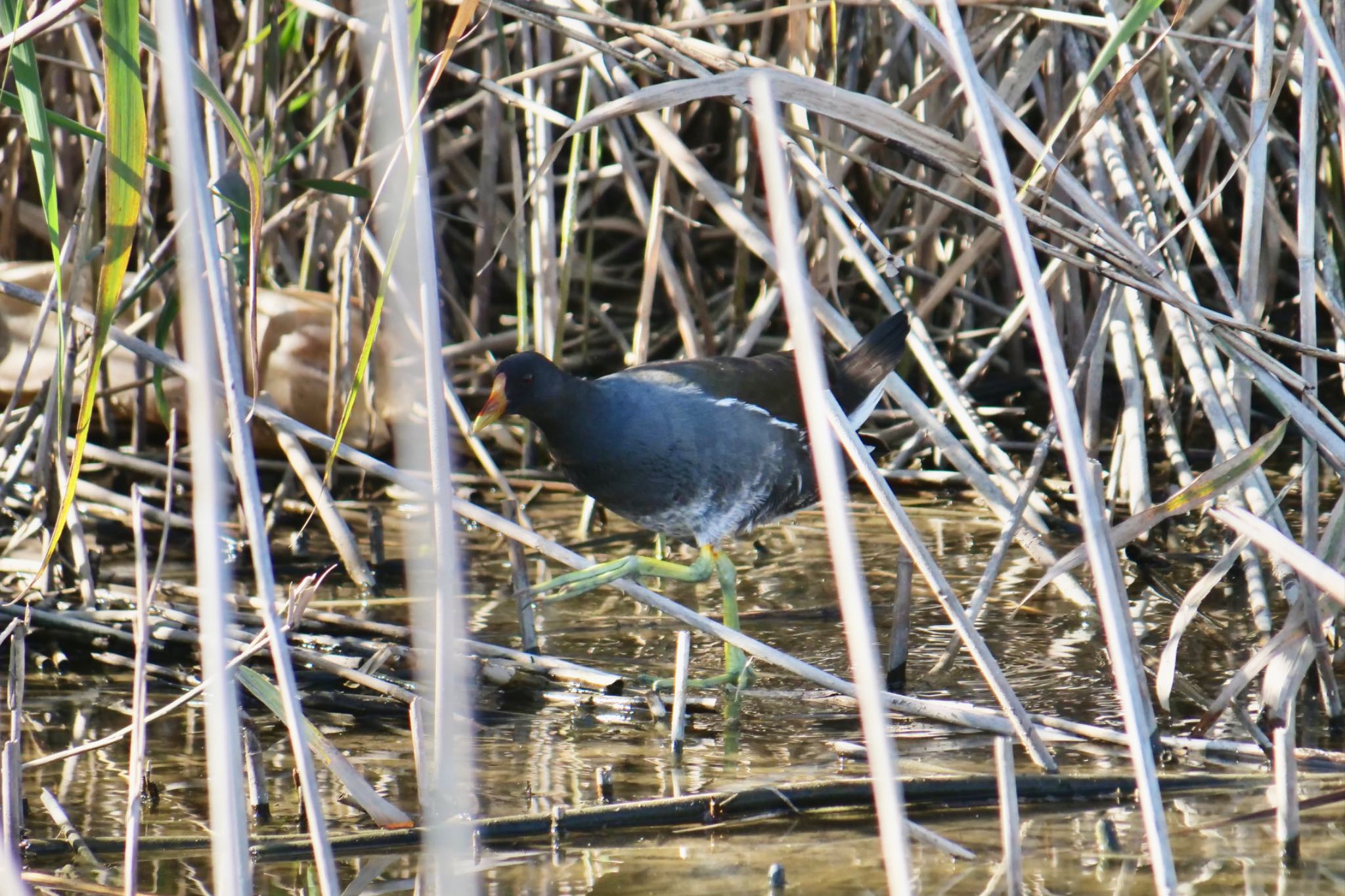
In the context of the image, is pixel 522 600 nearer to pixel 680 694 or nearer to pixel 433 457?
pixel 680 694

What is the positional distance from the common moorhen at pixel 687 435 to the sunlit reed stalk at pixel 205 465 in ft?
4.65

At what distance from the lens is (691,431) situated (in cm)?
278

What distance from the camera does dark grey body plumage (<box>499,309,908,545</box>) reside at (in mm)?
2734

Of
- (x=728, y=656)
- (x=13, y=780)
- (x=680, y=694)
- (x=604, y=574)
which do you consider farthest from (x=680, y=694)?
(x=13, y=780)

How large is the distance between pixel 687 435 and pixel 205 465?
1647mm

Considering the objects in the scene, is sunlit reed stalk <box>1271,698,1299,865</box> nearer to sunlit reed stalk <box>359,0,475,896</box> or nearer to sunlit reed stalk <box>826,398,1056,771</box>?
sunlit reed stalk <box>826,398,1056,771</box>

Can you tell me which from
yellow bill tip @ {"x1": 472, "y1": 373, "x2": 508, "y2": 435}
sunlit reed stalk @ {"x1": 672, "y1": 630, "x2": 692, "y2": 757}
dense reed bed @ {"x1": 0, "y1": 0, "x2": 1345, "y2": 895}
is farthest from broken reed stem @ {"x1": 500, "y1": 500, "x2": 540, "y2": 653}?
sunlit reed stalk @ {"x1": 672, "y1": 630, "x2": 692, "y2": 757}

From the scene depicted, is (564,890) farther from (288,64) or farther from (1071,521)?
(288,64)

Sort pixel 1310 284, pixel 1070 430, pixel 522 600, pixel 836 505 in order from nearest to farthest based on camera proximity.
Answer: pixel 836 505, pixel 1070 430, pixel 1310 284, pixel 522 600

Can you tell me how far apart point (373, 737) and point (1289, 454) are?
2.53 m

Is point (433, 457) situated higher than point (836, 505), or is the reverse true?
point (433, 457)

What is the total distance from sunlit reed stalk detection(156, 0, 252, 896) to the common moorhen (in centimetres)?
142

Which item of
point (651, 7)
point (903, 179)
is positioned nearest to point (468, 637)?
point (903, 179)

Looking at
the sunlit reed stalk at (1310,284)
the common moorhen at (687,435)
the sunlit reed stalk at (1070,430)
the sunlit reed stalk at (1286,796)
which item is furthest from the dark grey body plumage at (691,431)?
the sunlit reed stalk at (1070,430)
